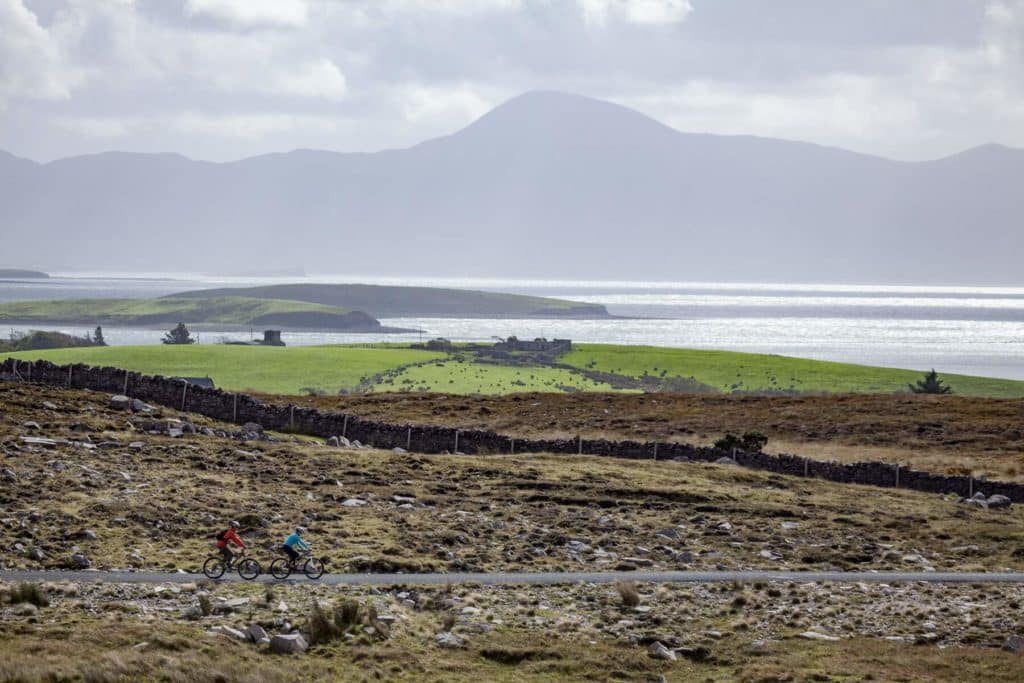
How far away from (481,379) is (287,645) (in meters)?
67.4

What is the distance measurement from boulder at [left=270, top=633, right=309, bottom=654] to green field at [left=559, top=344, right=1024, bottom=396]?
71.6 meters

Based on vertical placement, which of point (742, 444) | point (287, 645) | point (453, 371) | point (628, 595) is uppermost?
point (742, 444)

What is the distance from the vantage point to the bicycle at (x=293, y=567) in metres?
25.1

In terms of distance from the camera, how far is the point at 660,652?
2245 centimetres

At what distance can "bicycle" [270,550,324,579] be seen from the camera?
990 inches

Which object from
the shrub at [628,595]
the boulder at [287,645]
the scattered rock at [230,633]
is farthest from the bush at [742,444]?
the scattered rock at [230,633]

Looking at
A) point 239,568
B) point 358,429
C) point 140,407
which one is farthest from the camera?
point 358,429

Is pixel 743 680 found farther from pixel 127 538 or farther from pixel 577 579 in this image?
pixel 127 538

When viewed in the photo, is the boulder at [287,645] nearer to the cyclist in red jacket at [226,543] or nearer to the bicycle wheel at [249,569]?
the bicycle wheel at [249,569]

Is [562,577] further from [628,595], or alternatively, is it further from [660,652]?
[660,652]

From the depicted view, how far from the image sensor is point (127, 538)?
27172 millimetres

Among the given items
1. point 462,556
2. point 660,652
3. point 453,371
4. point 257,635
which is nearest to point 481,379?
point 453,371

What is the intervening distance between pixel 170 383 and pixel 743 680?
99.5ft

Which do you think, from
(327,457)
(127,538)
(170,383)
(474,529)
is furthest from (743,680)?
(170,383)
